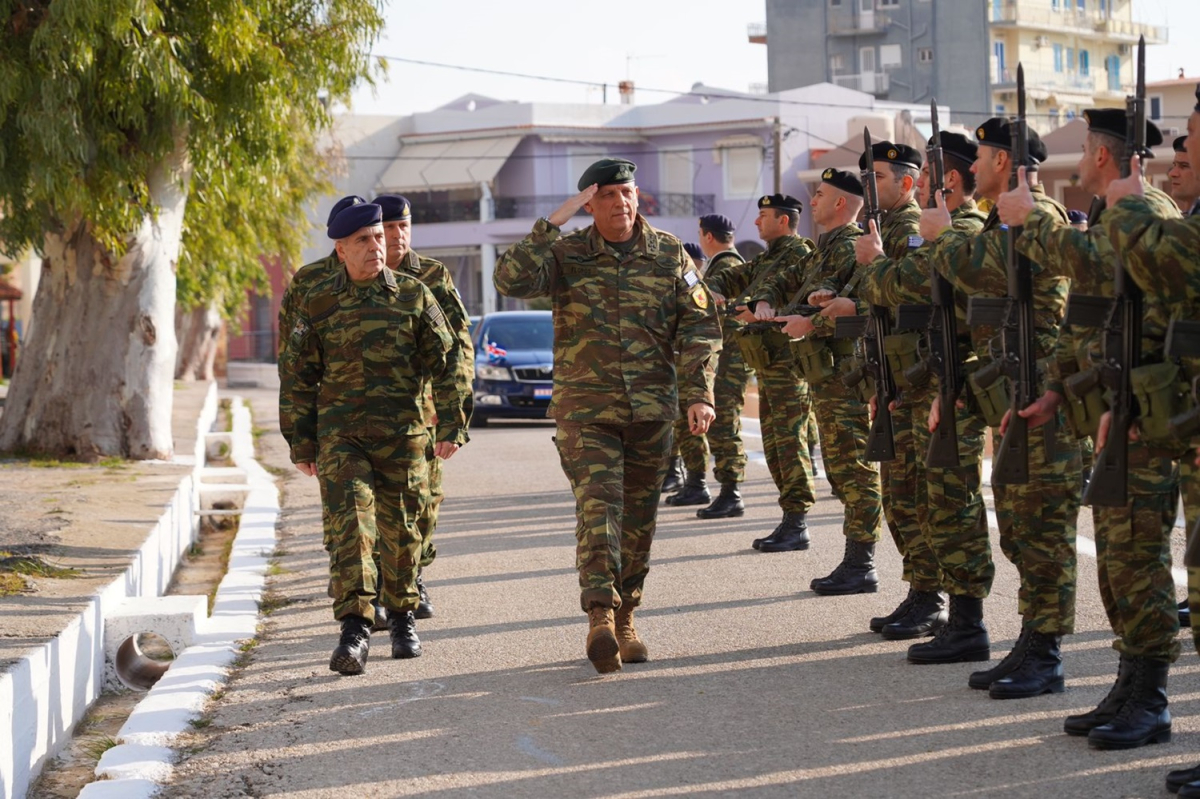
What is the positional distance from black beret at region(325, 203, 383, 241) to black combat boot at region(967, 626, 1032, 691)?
324cm

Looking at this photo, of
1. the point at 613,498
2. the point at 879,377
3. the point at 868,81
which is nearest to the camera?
Answer: the point at 613,498

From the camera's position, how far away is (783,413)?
10180 millimetres

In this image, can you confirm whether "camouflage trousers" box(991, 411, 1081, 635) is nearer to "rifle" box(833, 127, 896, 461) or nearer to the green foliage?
"rifle" box(833, 127, 896, 461)

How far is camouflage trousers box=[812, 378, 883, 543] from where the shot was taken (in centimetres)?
867

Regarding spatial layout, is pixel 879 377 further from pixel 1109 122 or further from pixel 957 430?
pixel 1109 122

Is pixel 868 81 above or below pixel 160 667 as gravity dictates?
above

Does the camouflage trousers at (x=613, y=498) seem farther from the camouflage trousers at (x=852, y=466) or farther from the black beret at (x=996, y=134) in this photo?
the black beret at (x=996, y=134)

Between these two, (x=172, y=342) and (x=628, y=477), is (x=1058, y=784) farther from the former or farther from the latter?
(x=172, y=342)

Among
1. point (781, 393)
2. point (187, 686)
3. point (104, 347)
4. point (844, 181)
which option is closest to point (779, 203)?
point (781, 393)

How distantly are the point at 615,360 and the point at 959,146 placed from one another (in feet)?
5.74

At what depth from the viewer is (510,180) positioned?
5862 centimetres

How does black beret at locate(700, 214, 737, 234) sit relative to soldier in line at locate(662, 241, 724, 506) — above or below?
above

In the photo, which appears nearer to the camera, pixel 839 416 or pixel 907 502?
pixel 907 502

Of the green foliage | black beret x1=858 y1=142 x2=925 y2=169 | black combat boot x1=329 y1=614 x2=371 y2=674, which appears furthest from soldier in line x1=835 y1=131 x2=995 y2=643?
the green foliage
